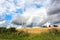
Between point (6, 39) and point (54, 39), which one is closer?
point (54, 39)

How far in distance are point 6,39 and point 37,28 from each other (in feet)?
31.6

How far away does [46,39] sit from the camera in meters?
15.2

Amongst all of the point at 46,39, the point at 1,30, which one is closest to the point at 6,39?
the point at 46,39

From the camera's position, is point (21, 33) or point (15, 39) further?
point (21, 33)

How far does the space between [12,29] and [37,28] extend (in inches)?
191

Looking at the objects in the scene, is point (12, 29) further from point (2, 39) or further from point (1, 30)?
point (2, 39)

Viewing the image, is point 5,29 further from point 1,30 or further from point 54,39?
point 54,39

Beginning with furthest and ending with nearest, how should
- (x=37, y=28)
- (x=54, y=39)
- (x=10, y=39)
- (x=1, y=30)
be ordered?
(x=37, y=28), (x=1, y=30), (x=10, y=39), (x=54, y=39)

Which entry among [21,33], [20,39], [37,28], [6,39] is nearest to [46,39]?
[20,39]

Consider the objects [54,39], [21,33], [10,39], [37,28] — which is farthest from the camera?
[37,28]

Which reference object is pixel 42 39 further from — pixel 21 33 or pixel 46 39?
pixel 21 33

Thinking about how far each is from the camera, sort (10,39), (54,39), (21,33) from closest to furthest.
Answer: (54,39), (10,39), (21,33)

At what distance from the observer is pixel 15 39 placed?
16.5 metres

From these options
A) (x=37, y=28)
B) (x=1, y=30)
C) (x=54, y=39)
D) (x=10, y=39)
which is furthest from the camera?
(x=37, y=28)
